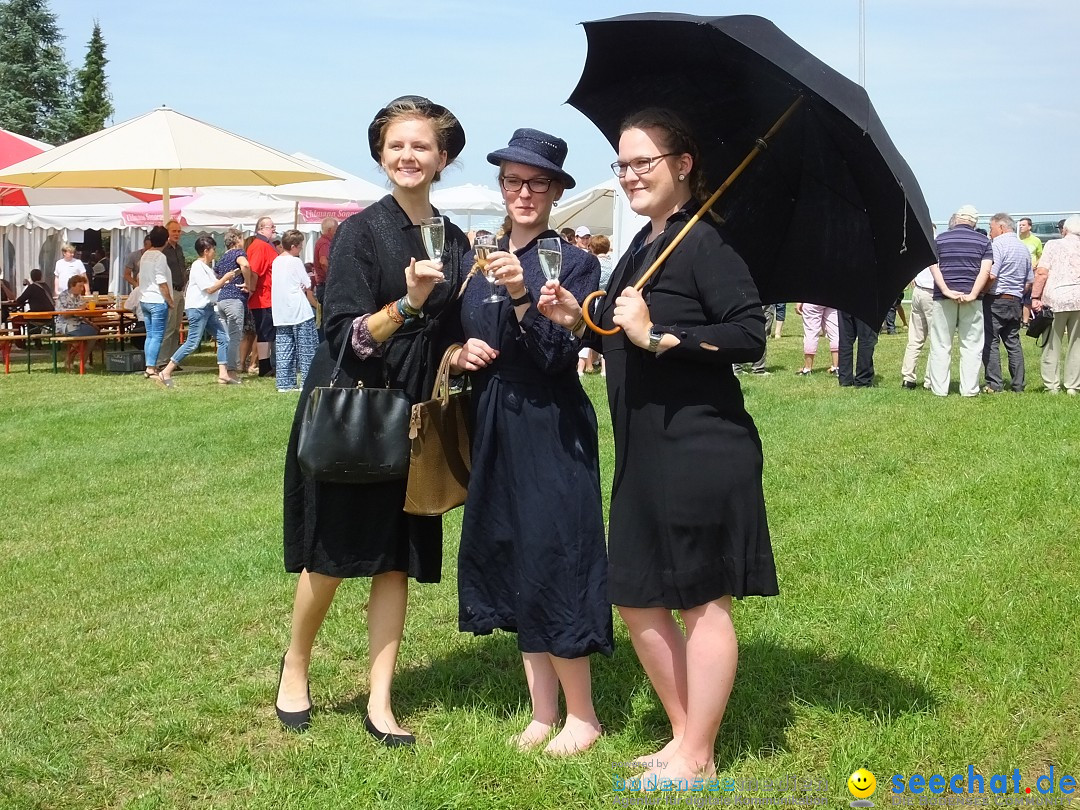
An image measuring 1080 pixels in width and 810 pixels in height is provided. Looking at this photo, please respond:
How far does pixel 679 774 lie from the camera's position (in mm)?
3564

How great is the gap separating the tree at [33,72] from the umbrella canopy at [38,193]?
107 feet

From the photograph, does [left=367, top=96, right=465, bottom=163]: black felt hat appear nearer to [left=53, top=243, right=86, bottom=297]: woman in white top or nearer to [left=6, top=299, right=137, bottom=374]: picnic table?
[left=6, top=299, right=137, bottom=374]: picnic table

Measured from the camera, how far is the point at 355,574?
3.99m

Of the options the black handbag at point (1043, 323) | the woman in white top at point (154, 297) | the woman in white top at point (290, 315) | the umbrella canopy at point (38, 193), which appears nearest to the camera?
the black handbag at point (1043, 323)

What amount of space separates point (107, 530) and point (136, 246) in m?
21.4

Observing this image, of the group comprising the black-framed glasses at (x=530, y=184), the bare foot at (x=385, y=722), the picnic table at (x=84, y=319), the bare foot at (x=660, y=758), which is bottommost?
the bare foot at (x=385, y=722)

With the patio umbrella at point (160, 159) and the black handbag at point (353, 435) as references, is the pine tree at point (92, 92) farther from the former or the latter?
the black handbag at point (353, 435)

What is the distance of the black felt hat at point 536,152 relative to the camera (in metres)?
3.75

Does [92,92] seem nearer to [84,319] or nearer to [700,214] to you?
[84,319]

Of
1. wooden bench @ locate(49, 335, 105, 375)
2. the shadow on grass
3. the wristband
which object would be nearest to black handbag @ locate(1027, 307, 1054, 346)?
the shadow on grass

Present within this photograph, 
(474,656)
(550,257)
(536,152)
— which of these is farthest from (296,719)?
(536,152)

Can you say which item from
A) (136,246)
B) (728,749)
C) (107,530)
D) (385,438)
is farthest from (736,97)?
(136,246)

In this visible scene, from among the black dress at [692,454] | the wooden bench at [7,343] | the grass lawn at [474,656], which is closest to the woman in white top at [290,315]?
the wooden bench at [7,343]

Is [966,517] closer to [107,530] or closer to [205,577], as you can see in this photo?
[205,577]
